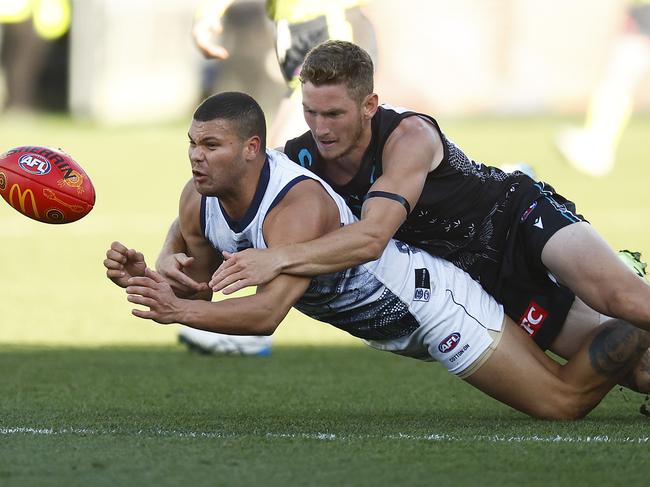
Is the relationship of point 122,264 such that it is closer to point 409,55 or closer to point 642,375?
point 642,375

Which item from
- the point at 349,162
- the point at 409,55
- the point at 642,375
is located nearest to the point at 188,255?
the point at 349,162

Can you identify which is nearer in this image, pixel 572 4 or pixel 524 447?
pixel 524 447

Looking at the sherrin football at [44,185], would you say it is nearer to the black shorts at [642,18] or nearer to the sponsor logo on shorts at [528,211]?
the sponsor logo on shorts at [528,211]

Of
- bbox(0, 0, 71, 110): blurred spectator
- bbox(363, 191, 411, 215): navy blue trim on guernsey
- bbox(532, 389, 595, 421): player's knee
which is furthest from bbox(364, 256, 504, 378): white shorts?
bbox(0, 0, 71, 110): blurred spectator

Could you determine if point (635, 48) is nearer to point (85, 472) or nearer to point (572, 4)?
point (572, 4)

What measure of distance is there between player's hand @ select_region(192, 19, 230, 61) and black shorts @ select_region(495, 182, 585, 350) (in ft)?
7.66

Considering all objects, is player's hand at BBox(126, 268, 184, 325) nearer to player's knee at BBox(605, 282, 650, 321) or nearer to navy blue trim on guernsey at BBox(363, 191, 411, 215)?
navy blue trim on guernsey at BBox(363, 191, 411, 215)

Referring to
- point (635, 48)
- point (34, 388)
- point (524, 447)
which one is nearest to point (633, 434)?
point (524, 447)

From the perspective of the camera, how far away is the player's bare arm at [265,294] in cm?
501

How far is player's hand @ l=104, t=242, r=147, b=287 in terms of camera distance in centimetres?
544

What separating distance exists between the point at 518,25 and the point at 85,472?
21.5m

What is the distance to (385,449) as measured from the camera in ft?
16.1

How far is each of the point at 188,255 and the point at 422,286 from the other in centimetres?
102

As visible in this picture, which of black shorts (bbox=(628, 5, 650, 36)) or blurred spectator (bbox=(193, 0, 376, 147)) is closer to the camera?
Answer: blurred spectator (bbox=(193, 0, 376, 147))
